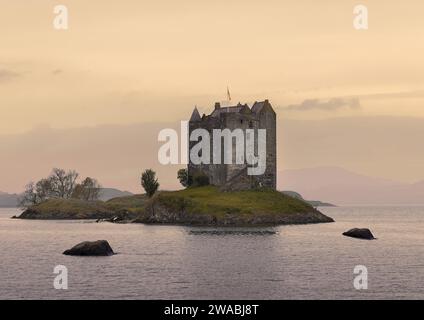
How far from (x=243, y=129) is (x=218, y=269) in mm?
87923

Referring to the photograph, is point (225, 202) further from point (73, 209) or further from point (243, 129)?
point (73, 209)

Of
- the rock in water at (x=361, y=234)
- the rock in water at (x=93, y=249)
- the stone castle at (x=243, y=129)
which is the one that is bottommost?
the rock in water at (x=361, y=234)

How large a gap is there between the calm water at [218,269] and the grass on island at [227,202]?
32.4 metres

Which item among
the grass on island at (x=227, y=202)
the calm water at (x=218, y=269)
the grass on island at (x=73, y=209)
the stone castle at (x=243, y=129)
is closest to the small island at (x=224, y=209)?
the grass on island at (x=227, y=202)

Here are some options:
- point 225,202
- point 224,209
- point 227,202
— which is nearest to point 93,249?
point 224,209

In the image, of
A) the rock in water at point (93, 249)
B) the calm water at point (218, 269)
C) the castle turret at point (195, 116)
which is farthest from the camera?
the castle turret at point (195, 116)

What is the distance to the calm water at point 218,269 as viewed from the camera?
48062mm

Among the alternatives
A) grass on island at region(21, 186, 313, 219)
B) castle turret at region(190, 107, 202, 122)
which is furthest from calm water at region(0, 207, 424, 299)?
castle turret at region(190, 107, 202, 122)

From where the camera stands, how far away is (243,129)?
14688cm

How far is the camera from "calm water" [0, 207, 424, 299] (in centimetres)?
4806

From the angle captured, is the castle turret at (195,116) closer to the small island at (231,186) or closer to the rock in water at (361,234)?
the small island at (231,186)

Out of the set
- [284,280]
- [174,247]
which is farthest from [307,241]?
[284,280]

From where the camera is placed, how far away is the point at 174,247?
83.9 meters
